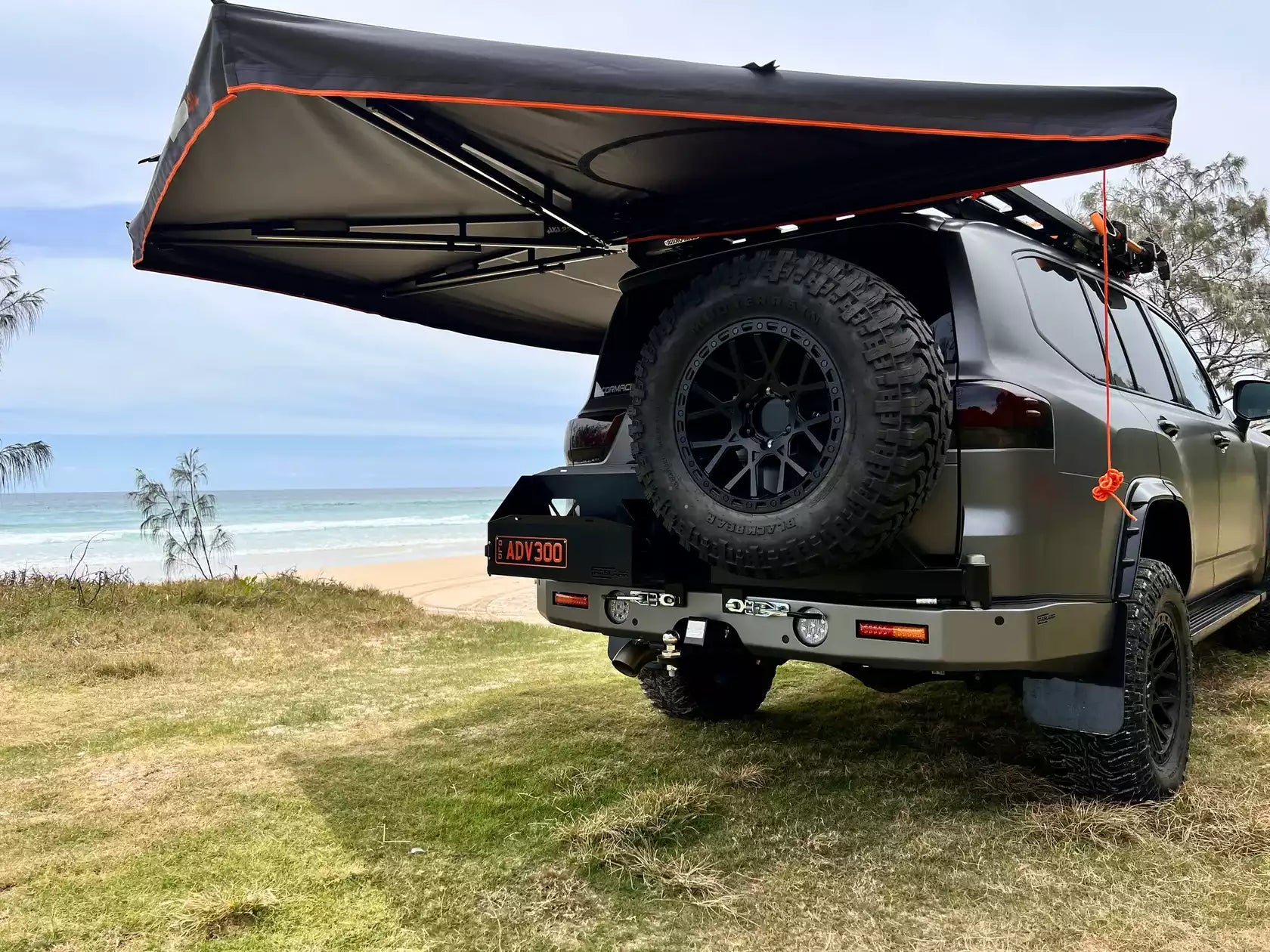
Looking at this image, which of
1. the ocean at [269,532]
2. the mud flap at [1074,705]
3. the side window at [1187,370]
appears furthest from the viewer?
the ocean at [269,532]

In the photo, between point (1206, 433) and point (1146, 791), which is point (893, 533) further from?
point (1206, 433)

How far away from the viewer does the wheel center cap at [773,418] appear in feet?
9.39

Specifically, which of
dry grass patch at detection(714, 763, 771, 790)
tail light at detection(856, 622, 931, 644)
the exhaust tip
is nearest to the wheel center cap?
tail light at detection(856, 622, 931, 644)

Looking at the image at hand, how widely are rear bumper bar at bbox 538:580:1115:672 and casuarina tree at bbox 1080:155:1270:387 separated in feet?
55.6

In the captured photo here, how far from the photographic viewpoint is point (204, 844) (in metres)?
3.12

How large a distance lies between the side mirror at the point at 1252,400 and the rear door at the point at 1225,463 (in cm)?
9

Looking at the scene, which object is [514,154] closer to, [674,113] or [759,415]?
[674,113]

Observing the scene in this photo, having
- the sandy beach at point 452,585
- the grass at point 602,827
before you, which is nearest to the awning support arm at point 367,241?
the grass at point 602,827

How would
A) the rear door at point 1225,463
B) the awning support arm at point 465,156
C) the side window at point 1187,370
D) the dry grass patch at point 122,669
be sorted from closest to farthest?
1. the awning support arm at point 465,156
2. the rear door at point 1225,463
3. the side window at point 1187,370
4. the dry grass patch at point 122,669

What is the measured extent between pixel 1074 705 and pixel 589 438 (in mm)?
1956

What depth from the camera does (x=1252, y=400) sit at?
486 cm

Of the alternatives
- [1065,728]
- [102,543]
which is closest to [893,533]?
[1065,728]

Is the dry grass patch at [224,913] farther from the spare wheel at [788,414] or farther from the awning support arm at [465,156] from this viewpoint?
the awning support arm at [465,156]

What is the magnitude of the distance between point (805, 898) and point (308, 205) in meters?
3.30
